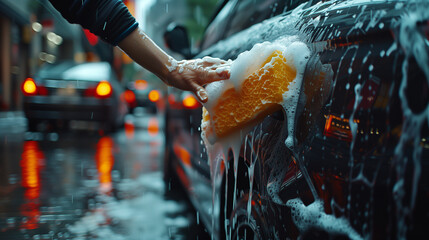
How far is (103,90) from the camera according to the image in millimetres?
9742

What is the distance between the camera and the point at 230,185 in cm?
212

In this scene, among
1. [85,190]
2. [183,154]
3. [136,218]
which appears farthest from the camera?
[85,190]

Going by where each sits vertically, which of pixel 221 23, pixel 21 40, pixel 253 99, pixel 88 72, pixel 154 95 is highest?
pixel 21 40

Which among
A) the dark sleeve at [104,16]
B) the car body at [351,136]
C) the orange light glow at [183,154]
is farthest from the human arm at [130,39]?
the orange light glow at [183,154]

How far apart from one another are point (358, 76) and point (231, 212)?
43.1 inches

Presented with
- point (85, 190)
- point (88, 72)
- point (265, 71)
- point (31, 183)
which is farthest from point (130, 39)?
point (88, 72)

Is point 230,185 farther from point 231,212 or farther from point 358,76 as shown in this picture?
point 358,76

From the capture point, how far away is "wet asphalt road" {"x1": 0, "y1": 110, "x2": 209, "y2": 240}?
3.34 meters

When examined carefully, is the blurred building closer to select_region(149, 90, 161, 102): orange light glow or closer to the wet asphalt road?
select_region(149, 90, 161, 102): orange light glow

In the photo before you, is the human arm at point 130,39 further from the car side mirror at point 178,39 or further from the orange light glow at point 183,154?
the car side mirror at point 178,39

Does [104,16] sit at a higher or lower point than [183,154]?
higher

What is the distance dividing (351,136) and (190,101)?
7.24 feet

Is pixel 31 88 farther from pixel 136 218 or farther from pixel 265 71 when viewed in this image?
pixel 265 71

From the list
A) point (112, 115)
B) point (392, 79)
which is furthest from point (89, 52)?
point (392, 79)
